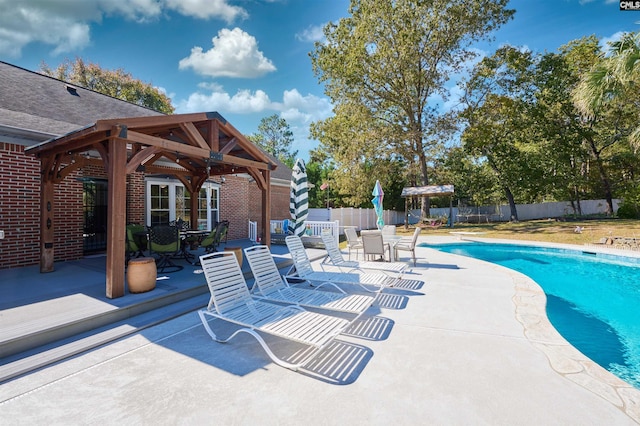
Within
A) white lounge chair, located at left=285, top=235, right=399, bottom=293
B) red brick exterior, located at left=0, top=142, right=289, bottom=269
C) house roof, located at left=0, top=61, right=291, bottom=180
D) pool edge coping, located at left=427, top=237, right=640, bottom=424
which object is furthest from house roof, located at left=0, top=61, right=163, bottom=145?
pool edge coping, located at left=427, top=237, right=640, bottom=424

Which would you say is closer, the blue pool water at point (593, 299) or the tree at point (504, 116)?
the blue pool water at point (593, 299)

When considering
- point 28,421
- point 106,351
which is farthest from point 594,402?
point 106,351

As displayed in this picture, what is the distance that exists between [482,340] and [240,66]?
24503 millimetres

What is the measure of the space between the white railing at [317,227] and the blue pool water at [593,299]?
260 inches

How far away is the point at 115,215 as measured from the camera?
4.78 metres

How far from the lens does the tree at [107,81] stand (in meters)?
25.8

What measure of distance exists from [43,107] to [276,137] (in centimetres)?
3831

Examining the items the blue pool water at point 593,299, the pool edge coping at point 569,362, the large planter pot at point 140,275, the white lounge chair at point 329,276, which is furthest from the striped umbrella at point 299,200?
the blue pool water at point 593,299

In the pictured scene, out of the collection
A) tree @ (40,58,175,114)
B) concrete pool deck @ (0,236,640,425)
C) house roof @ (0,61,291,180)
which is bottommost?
concrete pool deck @ (0,236,640,425)

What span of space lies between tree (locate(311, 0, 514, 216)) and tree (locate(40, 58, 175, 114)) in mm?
16006

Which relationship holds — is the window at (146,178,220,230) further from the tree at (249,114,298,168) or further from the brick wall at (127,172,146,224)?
the tree at (249,114,298,168)

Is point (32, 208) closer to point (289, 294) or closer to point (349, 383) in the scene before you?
point (289, 294)

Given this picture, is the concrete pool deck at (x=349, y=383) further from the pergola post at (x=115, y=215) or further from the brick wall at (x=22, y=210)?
the brick wall at (x=22, y=210)

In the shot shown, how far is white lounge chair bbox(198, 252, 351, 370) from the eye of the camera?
3.22 metres
